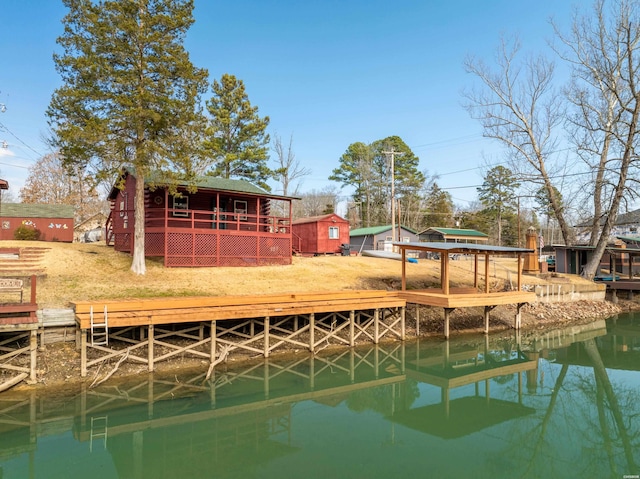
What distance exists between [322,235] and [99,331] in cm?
2132

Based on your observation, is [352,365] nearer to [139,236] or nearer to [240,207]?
[139,236]

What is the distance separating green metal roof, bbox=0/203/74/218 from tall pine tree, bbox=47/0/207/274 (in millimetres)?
10573

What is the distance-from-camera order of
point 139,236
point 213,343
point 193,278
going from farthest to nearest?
point 139,236 < point 193,278 < point 213,343

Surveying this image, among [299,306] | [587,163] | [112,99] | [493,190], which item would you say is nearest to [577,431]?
[299,306]

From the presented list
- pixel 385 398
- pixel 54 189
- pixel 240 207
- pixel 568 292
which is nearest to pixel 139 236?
pixel 240 207

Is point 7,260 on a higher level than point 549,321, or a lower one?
higher

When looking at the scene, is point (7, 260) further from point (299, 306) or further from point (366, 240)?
point (366, 240)

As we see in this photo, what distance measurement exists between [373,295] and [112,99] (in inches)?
517

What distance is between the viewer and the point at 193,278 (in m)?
17.2

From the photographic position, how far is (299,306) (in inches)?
508

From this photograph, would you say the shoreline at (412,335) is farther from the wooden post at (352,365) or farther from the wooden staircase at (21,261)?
the wooden staircase at (21,261)

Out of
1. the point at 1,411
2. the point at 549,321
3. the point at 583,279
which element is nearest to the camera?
the point at 1,411

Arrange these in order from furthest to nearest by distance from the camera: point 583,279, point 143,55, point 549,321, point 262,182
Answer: point 262,182, point 583,279, point 549,321, point 143,55

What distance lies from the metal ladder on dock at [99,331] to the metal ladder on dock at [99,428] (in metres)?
2.10
